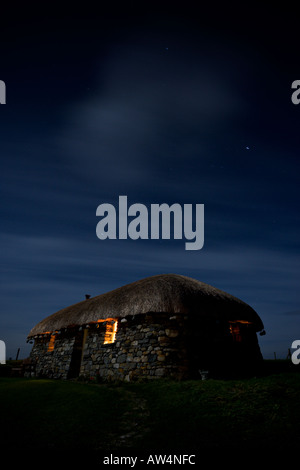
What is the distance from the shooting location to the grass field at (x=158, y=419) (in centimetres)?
573

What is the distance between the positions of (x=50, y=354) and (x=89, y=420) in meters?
14.2

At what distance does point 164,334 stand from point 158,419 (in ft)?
19.1

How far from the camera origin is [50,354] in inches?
781

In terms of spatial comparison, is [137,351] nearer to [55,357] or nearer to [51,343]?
[55,357]

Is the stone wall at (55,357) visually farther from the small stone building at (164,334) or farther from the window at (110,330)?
the window at (110,330)

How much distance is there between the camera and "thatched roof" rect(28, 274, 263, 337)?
13.6 metres

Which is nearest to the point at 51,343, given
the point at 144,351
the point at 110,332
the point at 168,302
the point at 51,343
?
the point at 51,343

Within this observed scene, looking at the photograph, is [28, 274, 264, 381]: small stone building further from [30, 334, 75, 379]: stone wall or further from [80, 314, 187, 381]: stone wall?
[30, 334, 75, 379]: stone wall

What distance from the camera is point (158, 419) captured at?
7.31 meters

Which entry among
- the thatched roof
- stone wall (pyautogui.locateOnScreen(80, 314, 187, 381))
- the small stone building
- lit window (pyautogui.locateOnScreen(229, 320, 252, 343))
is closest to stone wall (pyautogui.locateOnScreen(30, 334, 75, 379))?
the small stone building

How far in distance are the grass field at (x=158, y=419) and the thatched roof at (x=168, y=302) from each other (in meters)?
3.88
